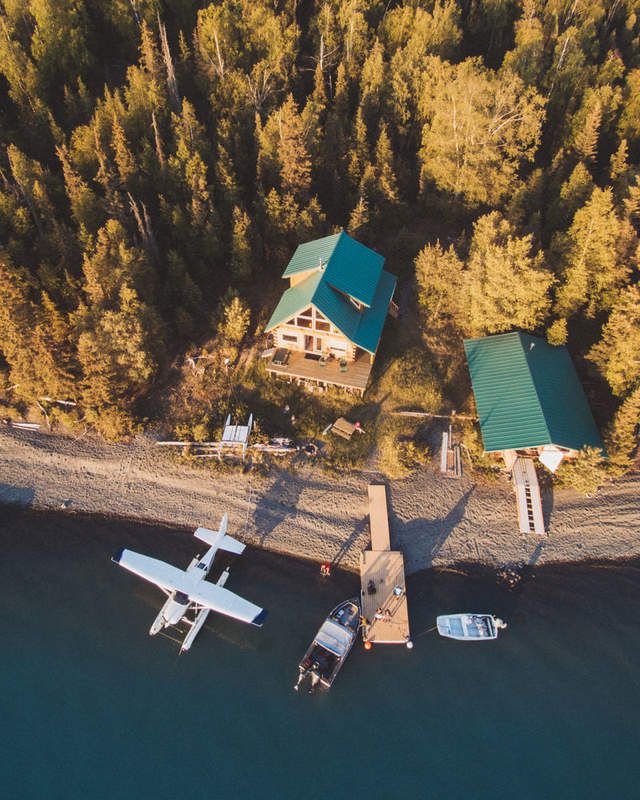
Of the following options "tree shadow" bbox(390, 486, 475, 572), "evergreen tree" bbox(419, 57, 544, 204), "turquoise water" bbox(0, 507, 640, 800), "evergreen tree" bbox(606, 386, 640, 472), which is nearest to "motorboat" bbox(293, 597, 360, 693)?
"turquoise water" bbox(0, 507, 640, 800)

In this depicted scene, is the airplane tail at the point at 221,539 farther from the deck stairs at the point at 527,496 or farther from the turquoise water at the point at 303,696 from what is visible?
the deck stairs at the point at 527,496

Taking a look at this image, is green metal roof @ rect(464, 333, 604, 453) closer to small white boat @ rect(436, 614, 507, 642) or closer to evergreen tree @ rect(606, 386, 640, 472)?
evergreen tree @ rect(606, 386, 640, 472)

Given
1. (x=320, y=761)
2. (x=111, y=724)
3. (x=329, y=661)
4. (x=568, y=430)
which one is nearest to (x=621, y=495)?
(x=568, y=430)

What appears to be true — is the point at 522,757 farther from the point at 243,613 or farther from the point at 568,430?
the point at 568,430

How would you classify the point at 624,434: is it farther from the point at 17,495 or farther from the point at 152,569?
the point at 17,495

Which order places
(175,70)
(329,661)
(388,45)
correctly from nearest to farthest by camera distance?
(329,661), (175,70), (388,45)

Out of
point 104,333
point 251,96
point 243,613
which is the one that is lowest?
point 243,613

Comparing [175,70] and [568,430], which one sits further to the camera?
[175,70]

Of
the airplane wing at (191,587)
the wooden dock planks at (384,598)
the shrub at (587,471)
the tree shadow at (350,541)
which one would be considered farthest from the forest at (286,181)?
the wooden dock planks at (384,598)
